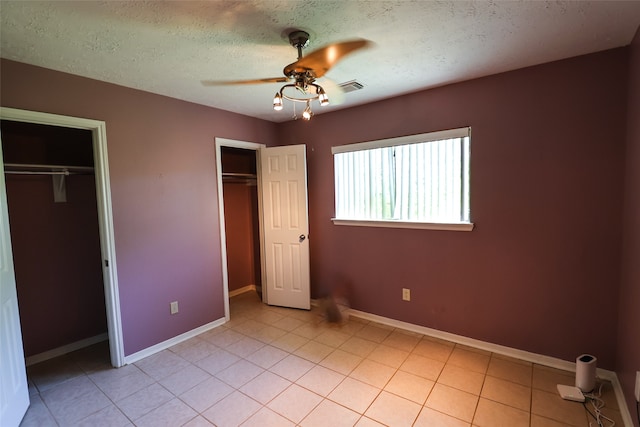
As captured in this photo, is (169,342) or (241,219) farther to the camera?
(241,219)

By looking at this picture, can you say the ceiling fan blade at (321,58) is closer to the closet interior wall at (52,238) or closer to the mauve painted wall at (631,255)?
the mauve painted wall at (631,255)

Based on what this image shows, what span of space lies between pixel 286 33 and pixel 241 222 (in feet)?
9.92

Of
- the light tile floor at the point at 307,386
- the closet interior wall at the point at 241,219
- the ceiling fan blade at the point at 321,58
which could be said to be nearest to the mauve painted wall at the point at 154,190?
the light tile floor at the point at 307,386

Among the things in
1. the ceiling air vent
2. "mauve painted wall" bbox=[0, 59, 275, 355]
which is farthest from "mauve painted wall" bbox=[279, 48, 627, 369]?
"mauve painted wall" bbox=[0, 59, 275, 355]

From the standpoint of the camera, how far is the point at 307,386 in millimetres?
2213

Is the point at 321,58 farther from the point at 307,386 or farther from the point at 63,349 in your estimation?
the point at 63,349

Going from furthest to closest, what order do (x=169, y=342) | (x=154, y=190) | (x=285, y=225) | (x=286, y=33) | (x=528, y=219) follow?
1. (x=285, y=225)
2. (x=169, y=342)
3. (x=154, y=190)
4. (x=528, y=219)
5. (x=286, y=33)

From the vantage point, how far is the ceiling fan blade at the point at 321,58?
63.2 inches

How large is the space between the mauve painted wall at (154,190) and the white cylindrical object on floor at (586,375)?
10.5 ft

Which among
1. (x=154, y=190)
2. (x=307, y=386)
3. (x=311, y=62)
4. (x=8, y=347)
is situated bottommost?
(x=307, y=386)

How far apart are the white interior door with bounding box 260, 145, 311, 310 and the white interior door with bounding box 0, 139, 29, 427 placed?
7.55ft

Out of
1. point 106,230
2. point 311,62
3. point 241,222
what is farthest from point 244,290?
point 311,62

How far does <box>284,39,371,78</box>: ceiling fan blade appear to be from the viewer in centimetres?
160

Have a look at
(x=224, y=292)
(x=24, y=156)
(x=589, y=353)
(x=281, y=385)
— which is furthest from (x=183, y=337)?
(x=589, y=353)
